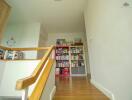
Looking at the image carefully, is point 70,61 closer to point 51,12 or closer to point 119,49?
point 51,12

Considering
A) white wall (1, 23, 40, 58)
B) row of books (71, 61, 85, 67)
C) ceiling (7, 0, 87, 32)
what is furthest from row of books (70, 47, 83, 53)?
white wall (1, 23, 40, 58)

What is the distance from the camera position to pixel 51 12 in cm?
388

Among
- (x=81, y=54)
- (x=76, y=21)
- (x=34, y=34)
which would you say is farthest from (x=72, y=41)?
(x=34, y=34)

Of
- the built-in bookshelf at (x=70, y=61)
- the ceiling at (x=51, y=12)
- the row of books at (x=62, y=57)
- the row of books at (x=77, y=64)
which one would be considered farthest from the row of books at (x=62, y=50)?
the ceiling at (x=51, y=12)

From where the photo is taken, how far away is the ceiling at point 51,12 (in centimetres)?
334

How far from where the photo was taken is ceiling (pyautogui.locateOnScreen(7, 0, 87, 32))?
3340mm

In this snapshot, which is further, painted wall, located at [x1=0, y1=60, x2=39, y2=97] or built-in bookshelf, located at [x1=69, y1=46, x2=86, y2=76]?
built-in bookshelf, located at [x1=69, y1=46, x2=86, y2=76]

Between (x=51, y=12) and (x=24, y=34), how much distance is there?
5.06 feet

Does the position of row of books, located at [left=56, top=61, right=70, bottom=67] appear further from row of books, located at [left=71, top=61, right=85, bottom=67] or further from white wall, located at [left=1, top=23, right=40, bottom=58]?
white wall, located at [left=1, top=23, right=40, bottom=58]

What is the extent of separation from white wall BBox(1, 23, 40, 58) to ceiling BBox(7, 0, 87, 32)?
26 cm

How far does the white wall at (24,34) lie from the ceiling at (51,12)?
262 millimetres

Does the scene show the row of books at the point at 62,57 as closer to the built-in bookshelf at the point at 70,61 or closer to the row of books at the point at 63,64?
the built-in bookshelf at the point at 70,61

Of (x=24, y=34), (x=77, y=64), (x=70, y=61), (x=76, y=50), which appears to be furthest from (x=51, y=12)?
(x=77, y=64)

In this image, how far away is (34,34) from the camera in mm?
4395
